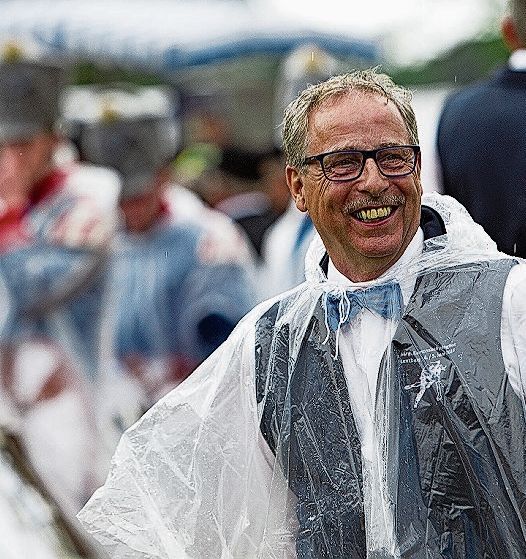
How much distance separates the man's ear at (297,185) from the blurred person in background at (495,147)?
33.6 inches

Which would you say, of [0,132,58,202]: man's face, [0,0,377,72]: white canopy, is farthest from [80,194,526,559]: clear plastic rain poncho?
[0,0,377,72]: white canopy

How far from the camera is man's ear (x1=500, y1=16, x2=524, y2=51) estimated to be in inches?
160

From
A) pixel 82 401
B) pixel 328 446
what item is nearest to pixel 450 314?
pixel 328 446

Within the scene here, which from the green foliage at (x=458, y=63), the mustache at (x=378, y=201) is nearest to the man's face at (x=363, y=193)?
the mustache at (x=378, y=201)

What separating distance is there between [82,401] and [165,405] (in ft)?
11.6

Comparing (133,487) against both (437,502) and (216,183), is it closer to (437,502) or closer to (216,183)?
(437,502)

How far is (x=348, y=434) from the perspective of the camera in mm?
2951

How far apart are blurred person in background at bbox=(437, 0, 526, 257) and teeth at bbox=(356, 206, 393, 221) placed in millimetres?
992

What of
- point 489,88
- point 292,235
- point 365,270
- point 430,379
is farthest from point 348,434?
point 292,235

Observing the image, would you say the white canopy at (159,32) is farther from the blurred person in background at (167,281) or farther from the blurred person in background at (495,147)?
the blurred person in background at (495,147)

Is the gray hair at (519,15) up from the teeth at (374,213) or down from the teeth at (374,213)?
up

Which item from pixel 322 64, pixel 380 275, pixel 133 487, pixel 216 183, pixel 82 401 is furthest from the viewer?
pixel 216 183

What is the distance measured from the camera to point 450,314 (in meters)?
2.88

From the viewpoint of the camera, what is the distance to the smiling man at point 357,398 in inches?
111
